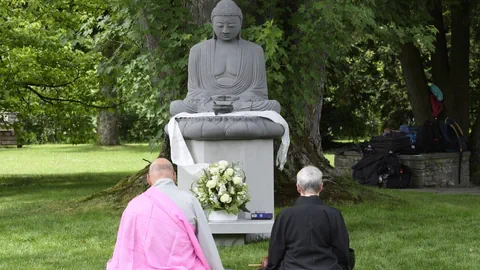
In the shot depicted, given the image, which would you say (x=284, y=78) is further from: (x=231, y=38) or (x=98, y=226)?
(x=98, y=226)

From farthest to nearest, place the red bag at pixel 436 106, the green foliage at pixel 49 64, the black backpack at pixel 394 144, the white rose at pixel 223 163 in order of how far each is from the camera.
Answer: the red bag at pixel 436 106 < the black backpack at pixel 394 144 < the green foliage at pixel 49 64 < the white rose at pixel 223 163

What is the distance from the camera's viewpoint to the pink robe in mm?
6020

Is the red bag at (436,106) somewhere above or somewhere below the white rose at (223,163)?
above

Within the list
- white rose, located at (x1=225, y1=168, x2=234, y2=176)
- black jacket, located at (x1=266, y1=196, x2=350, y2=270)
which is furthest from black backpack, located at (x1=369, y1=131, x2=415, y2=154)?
black jacket, located at (x1=266, y1=196, x2=350, y2=270)

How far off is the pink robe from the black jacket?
1.98 feet

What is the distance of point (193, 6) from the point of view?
13359 millimetres

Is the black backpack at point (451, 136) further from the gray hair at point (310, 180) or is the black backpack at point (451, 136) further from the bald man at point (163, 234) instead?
the bald man at point (163, 234)

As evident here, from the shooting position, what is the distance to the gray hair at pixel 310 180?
20.5ft

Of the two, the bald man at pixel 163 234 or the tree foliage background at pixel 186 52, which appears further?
the tree foliage background at pixel 186 52

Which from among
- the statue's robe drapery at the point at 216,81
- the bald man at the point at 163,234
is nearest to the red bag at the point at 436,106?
the statue's robe drapery at the point at 216,81

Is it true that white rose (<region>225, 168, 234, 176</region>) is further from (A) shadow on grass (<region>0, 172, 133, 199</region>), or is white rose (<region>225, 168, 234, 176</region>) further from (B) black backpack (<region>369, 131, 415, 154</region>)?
(B) black backpack (<region>369, 131, 415, 154</region>)

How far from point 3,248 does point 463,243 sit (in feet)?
17.2

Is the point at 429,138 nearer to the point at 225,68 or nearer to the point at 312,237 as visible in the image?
the point at 225,68

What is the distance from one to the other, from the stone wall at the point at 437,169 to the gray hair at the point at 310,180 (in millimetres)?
14847
